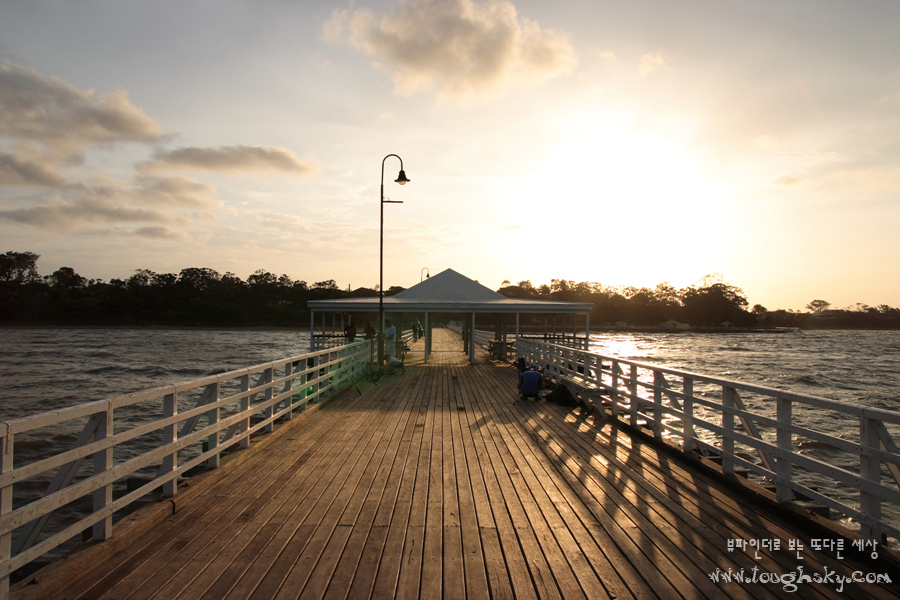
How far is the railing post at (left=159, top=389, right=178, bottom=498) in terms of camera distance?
429 cm

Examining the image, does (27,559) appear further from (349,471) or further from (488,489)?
(488,489)

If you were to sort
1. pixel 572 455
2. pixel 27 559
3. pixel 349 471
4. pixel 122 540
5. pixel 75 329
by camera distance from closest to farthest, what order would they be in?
pixel 27 559 < pixel 122 540 < pixel 349 471 < pixel 572 455 < pixel 75 329

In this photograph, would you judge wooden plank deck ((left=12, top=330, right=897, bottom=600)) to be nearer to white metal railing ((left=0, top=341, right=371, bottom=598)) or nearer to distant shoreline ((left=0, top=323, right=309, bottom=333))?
white metal railing ((left=0, top=341, right=371, bottom=598))

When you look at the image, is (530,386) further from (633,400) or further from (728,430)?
(728,430)

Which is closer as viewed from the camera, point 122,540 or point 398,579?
point 398,579

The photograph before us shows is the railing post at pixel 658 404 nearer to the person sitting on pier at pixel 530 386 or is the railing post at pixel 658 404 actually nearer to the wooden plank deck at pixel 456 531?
the wooden plank deck at pixel 456 531

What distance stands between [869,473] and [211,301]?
356 feet

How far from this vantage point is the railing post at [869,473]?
352 centimetres

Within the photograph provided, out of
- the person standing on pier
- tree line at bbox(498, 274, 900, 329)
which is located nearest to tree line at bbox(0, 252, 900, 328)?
tree line at bbox(498, 274, 900, 329)

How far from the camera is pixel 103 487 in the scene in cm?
345

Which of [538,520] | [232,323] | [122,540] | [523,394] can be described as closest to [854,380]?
[523,394]

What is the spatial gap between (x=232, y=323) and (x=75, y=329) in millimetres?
25841

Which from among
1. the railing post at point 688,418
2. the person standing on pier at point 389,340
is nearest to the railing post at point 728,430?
→ the railing post at point 688,418

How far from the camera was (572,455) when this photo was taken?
6.33 metres
